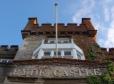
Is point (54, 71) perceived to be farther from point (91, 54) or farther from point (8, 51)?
point (8, 51)

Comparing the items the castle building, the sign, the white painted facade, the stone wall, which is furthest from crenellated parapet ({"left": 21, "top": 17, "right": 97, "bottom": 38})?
the sign

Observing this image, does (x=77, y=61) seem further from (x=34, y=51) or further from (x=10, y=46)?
(x=10, y=46)

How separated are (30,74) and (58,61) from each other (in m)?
1.89

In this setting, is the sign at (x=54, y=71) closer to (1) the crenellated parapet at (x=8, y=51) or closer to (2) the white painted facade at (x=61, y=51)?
(2) the white painted facade at (x=61, y=51)

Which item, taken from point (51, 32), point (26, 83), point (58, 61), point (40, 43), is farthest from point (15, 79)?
point (51, 32)

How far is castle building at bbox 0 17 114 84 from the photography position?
2153 cm

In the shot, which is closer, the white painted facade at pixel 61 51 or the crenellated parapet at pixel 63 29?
the white painted facade at pixel 61 51

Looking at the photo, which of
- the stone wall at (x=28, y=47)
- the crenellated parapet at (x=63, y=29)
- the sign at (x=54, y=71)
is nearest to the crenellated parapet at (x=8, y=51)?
the stone wall at (x=28, y=47)

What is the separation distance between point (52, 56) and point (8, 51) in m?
4.64

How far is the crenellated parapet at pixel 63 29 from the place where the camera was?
3077 cm

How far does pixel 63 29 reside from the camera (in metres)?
31.1

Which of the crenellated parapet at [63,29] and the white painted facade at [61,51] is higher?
the crenellated parapet at [63,29]

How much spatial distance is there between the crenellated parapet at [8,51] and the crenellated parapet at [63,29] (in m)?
1.43

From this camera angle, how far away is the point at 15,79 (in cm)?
2148
